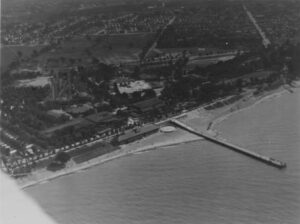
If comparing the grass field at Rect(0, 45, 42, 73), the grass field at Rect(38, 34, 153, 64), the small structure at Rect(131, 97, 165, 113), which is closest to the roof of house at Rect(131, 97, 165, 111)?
the small structure at Rect(131, 97, 165, 113)

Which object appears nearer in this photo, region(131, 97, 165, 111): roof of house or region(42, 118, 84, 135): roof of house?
region(42, 118, 84, 135): roof of house

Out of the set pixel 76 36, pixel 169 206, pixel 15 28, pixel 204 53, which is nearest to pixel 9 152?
pixel 169 206

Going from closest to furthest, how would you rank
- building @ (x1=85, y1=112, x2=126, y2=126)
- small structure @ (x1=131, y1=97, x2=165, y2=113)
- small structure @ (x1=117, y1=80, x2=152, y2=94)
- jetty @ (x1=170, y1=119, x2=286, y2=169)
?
jetty @ (x1=170, y1=119, x2=286, y2=169), building @ (x1=85, y1=112, x2=126, y2=126), small structure @ (x1=131, y1=97, x2=165, y2=113), small structure @ (x1=117, y1=80, x2=152, y2=94)

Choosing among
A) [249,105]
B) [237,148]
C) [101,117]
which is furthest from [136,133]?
[249,105]

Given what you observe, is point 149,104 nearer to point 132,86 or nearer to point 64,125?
point 132,86

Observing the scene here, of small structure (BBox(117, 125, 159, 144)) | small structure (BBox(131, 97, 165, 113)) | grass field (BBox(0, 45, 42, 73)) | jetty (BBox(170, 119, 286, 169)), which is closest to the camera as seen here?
jetty (BBox(170, 119, 286, 169))

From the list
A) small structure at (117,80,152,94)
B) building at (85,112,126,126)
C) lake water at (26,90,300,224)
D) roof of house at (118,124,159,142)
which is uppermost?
small structure at (117,80,152,94)

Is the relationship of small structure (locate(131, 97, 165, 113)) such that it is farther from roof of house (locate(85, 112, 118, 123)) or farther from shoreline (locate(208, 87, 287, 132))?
shoreline (locate(208, 87, 287, 132))
